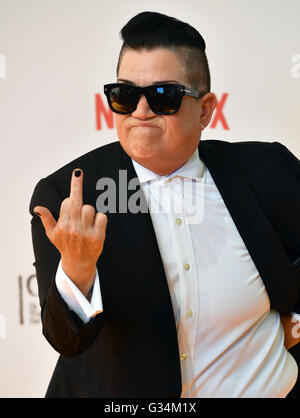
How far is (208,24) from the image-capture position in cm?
253

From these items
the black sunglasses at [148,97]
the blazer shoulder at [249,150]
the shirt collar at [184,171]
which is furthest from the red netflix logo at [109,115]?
the black sunglasses at [148,97]

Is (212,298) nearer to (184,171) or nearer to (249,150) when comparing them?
(184,171)

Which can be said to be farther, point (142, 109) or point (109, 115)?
point (109, 115)

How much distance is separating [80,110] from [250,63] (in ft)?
2.35

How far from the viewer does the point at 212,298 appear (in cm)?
174

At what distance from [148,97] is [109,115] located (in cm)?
90

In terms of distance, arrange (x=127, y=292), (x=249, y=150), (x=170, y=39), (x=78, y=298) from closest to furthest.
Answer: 1. (x=78, y=298)
2. (x=127, y=292)
3. (x=170, y=39)
4. (x=249, y=150)

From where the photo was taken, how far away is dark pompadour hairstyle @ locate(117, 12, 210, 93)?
5.71 feet

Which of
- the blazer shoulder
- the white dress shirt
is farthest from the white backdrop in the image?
the white dress shirt

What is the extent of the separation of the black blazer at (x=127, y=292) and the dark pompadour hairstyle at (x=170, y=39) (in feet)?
0.99

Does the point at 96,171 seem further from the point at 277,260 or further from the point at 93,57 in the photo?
the point at 93,57

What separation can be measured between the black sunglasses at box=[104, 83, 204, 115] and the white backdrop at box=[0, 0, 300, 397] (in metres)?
0.85

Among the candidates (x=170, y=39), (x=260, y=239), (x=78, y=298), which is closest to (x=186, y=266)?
(x=260, y=239)
